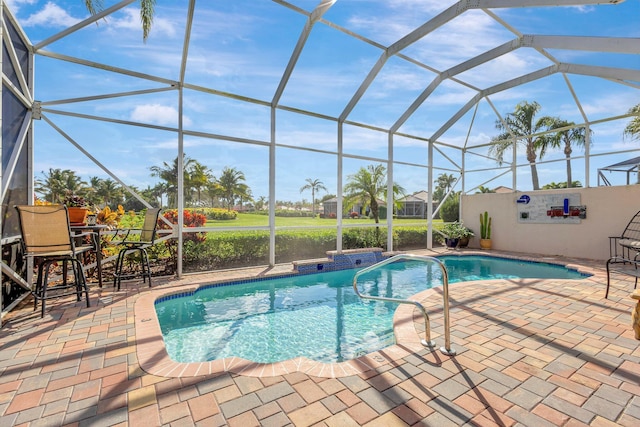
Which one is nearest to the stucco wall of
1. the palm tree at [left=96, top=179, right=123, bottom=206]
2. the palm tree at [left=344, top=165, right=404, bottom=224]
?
the palm tree at [left=344, top=165, right=404, bottom=224]

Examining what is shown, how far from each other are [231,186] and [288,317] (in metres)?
4.01

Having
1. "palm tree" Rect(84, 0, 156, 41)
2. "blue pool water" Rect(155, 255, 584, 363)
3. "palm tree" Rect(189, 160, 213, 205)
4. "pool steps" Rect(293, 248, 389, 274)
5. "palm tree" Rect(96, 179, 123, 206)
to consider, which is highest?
"palm tree" Rect(84, 0, 156, 41)

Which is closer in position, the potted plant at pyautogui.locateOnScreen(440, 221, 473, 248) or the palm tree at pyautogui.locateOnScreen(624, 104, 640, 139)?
the palm tree at pyautogui.locateOnScreen(624, 104, 640, 139)

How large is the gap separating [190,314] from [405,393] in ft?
12.7

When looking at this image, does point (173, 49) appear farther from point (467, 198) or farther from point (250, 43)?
point (467, 198)

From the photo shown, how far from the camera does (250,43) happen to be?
6414 mm

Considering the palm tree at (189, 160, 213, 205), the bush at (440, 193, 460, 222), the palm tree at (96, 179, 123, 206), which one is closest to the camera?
the palm tree at (96, 179, 123, 206)

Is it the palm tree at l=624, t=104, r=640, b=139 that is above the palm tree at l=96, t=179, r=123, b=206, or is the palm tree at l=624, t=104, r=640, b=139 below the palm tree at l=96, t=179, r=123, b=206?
above

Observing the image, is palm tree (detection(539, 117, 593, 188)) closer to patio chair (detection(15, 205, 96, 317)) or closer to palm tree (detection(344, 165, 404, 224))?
palm tree (detection(344, 165, 404, 224))

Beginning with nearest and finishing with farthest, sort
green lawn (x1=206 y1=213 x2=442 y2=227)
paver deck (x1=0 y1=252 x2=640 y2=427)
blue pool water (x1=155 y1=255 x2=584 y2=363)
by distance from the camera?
paver deck (x1=0 y1=252 x2=640 y2=427), blue pool water (x1=155 y1=255 x2=584 y2=363), green lawn (x1=206 y1=213 x2=442 y2=227)

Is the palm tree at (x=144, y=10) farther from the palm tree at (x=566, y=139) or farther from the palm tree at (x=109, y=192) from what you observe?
the palm tree at (x=566, y=139)

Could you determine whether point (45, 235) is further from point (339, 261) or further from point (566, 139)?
point (566, 139)

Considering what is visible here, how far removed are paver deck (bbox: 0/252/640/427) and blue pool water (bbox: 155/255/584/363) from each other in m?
0.61

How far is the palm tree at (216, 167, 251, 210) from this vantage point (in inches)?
301
